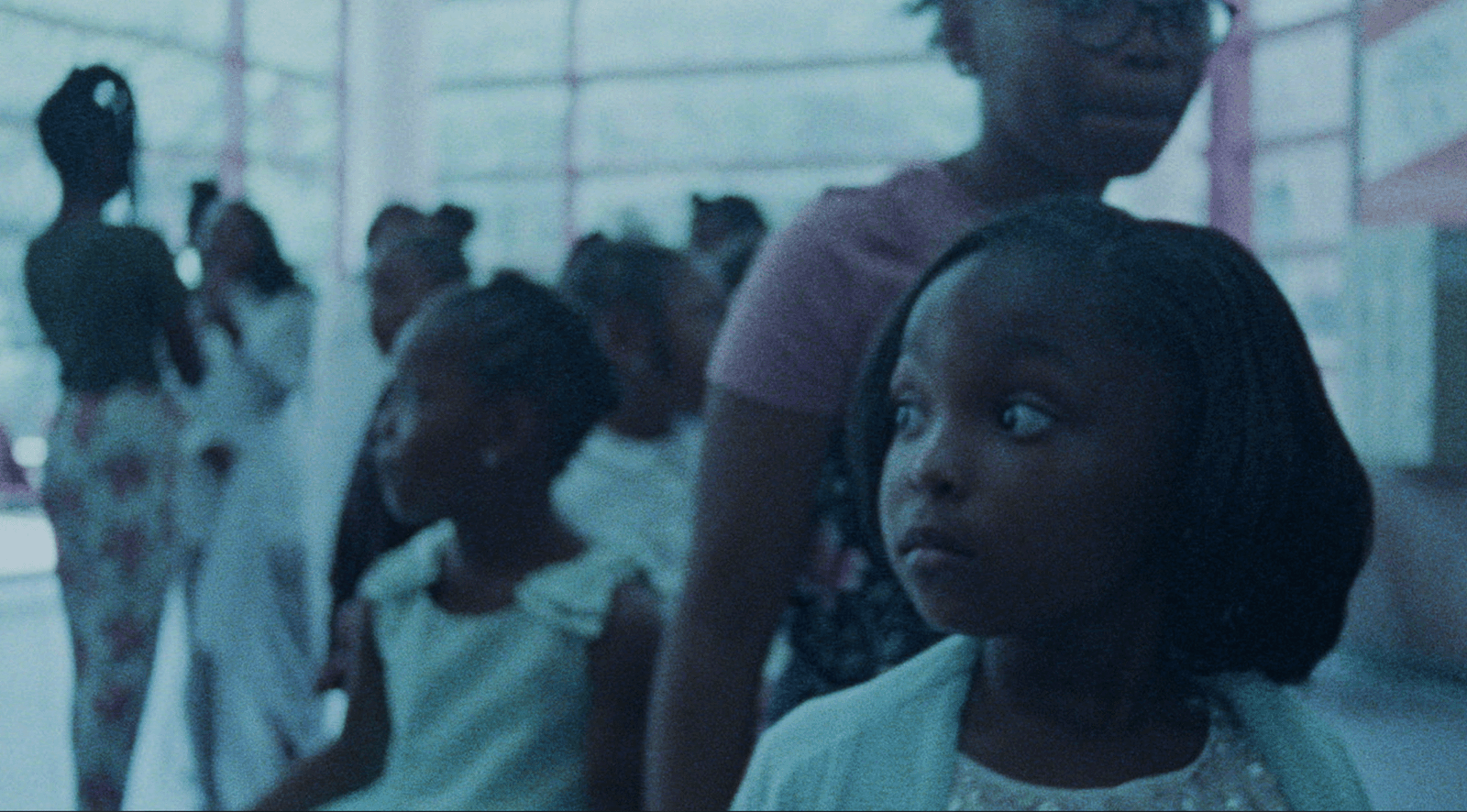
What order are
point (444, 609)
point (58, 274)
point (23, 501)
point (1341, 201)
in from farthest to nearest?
1. point (1341, 201)
2. point (58, 274)
3. point (23, 501)
4. point (444, 609)

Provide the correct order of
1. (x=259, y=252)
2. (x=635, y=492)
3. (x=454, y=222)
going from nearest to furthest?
1. (x=635, y=492)
2. (x=454, y=222)
3. (x=259, y=252)

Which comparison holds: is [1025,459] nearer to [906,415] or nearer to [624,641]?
[906,415]

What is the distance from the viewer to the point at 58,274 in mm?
3131

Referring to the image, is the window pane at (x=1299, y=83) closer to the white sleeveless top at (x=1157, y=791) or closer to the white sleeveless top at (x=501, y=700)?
the white sleeveless top at (x=501, y=700)

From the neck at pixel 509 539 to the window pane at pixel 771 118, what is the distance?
291 inches

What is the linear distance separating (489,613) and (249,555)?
207 cm

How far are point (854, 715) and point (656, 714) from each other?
32 cm

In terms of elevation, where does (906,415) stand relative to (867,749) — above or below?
above

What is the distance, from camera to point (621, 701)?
189cm

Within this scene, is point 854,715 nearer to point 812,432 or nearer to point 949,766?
point 949,766

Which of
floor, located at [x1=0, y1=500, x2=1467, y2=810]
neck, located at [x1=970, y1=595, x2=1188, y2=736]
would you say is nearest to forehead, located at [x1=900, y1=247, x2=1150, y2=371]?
neck, located at [x1=970, y1=595, x2=1188, y2=736]

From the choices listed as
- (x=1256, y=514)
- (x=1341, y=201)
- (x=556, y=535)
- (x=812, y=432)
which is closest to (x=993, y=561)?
(x=1256, y=514)

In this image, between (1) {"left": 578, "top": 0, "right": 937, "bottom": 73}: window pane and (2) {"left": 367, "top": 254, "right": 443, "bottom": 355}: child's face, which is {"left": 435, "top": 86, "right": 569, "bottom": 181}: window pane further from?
(2) {"left": 367, "top": 254, "right": 443, "bottom": 355}: child's face

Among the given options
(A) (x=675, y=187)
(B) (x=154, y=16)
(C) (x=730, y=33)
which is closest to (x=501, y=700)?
(B) (x=154, y=16)
